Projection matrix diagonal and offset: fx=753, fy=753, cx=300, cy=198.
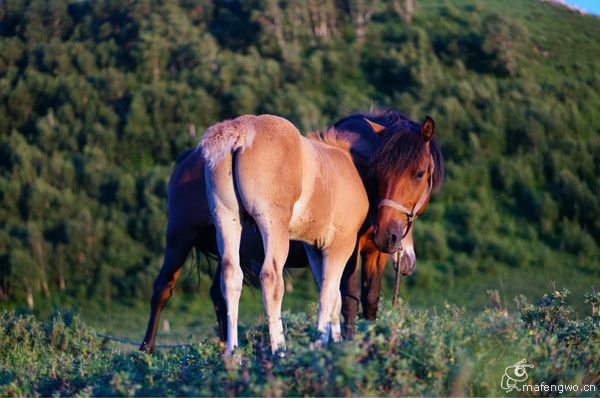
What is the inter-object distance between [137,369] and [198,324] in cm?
1294

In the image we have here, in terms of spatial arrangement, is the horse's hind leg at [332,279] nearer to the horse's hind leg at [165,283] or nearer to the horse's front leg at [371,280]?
the horse's front leg at [371,280]

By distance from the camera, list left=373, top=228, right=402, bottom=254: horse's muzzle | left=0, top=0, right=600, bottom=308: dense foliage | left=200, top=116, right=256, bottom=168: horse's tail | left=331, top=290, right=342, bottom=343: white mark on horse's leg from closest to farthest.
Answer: left=331, top=290, right=342, bottom=343: white mark on horse's leg, left=200, top=116, right=256, bottom=168: horse's tail, left=373, top=228, right=402, bottom=254: horse's muzzle, left=0, top=0, right=600, bottom=308: dense foliage

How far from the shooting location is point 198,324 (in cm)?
1808

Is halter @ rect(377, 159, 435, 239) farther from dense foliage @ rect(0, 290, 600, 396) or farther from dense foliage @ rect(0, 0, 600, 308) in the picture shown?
dense foliage @ rect(0, 0, 600, 308)

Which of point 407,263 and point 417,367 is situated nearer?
point 417,367

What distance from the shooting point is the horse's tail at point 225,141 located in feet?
17.1

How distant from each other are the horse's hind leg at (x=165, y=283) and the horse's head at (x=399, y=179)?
2.02 meters

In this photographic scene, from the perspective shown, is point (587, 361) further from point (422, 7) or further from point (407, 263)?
point (422, 7)

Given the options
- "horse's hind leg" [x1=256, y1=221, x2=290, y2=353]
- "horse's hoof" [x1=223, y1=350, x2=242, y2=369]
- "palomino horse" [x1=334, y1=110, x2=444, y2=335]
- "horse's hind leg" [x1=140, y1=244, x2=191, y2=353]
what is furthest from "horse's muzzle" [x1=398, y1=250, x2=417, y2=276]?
"horse's hoof" [x1=223, y1=350, x2=242, y2=369]

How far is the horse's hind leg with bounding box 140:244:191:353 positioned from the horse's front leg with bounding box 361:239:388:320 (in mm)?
1729

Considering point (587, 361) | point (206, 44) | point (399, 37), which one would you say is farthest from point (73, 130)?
point (587, 361)

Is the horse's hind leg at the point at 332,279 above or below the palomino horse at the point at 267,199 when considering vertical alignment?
below

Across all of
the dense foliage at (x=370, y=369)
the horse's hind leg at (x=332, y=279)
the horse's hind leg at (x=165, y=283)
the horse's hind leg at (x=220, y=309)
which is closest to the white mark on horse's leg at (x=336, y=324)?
the horse's hind leg at (x=332, y=279)

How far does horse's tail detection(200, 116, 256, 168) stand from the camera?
520 cm
